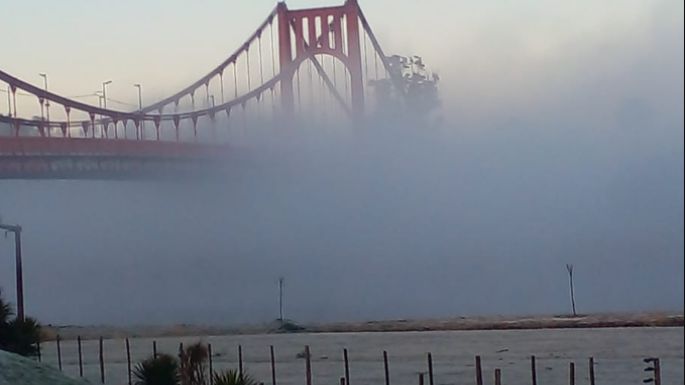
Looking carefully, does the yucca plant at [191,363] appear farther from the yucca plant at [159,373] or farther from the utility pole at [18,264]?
the utility pole at [18,264]

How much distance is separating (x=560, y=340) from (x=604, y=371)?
39.4 ft

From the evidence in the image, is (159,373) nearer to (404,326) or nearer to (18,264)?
(18,264)

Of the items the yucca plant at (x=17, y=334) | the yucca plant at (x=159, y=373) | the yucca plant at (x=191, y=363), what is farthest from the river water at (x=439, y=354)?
the yucca plant at (x=191, y=363)

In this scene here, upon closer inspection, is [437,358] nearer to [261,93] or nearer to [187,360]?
[187,360]

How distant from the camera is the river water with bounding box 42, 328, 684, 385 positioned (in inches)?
1008

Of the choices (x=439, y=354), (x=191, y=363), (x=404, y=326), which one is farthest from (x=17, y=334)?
(x=404, y=326)

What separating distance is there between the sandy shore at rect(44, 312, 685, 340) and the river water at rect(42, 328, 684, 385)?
299 centimetres

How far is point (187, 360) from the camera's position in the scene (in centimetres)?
1547

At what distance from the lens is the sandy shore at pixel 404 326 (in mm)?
47594

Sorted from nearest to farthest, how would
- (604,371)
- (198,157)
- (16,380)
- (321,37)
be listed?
(16,380)
(604,371)
(198,157)
(321,37)

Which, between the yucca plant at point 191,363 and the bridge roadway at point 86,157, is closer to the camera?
the yucca plant at point 191,363

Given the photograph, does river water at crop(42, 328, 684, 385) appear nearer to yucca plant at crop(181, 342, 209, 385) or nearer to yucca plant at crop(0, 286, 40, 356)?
yucca plant at crop(0, 286, 40, 356)

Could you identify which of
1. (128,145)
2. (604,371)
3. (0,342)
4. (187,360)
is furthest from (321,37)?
(187,360)

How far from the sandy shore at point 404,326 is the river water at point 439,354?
2986mm
